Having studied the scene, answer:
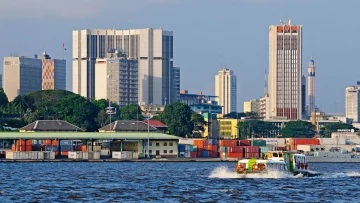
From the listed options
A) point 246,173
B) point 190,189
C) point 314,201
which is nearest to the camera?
point 314,201

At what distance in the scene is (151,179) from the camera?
437 ft

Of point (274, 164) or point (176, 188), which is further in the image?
point (274, 164)

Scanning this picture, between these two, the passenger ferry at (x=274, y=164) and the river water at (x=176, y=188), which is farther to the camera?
the passenger ferry at (x=274, y=164)

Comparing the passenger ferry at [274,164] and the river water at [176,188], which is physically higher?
the passenger ferry at [274,164]

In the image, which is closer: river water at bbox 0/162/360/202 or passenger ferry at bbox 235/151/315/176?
river water at bbox 0/162/360/202

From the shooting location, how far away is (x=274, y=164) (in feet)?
429

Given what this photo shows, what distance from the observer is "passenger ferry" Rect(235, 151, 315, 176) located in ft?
422

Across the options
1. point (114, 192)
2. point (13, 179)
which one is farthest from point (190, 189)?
point (13, 179)

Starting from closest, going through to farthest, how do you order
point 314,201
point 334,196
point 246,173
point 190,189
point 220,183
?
point 314,201 → point 334,196 → point 190,189 → point 220,183 → point 246,173

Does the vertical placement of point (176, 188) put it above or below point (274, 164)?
below

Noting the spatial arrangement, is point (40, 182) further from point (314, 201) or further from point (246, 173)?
point (314, 201)

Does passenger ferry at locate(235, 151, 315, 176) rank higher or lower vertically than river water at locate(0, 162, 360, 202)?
A: higher

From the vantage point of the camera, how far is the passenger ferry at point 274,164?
128625 millimetres

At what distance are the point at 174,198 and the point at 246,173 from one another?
31500mm
